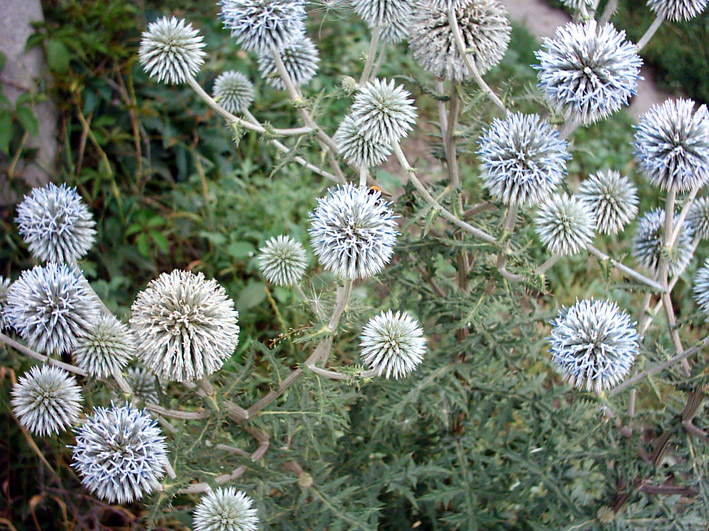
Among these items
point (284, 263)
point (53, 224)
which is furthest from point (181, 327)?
point (53, 224)

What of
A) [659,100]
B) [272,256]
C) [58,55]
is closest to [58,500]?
[272,256]

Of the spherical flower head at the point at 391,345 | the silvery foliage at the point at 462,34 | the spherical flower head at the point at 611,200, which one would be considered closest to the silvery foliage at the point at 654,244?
the spherical flower head at the point at 611,200

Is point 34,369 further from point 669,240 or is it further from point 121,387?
point 669,240

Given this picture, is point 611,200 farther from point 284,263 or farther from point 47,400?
point 47,400

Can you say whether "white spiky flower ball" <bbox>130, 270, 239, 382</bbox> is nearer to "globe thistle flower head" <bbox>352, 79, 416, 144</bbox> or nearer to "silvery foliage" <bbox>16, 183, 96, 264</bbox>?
"silvery foliage" <bbox>16, 183, 96, 264</bbox>

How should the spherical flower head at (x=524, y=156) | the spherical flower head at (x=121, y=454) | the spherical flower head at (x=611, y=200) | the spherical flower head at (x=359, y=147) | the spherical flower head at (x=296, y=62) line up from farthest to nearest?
1. the spherical flower head at (x=296, y=62)
2. the spherical flower head at (x=611, y=200)
3. the spherical flower head at (x=359, y=147)
4. the spherical flower head at (x=524, y=156)
5. the spherical flower head at (x=121, y=454)

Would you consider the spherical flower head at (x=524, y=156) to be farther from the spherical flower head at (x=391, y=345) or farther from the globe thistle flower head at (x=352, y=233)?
the spherical flower head at (x=391, y=345)
